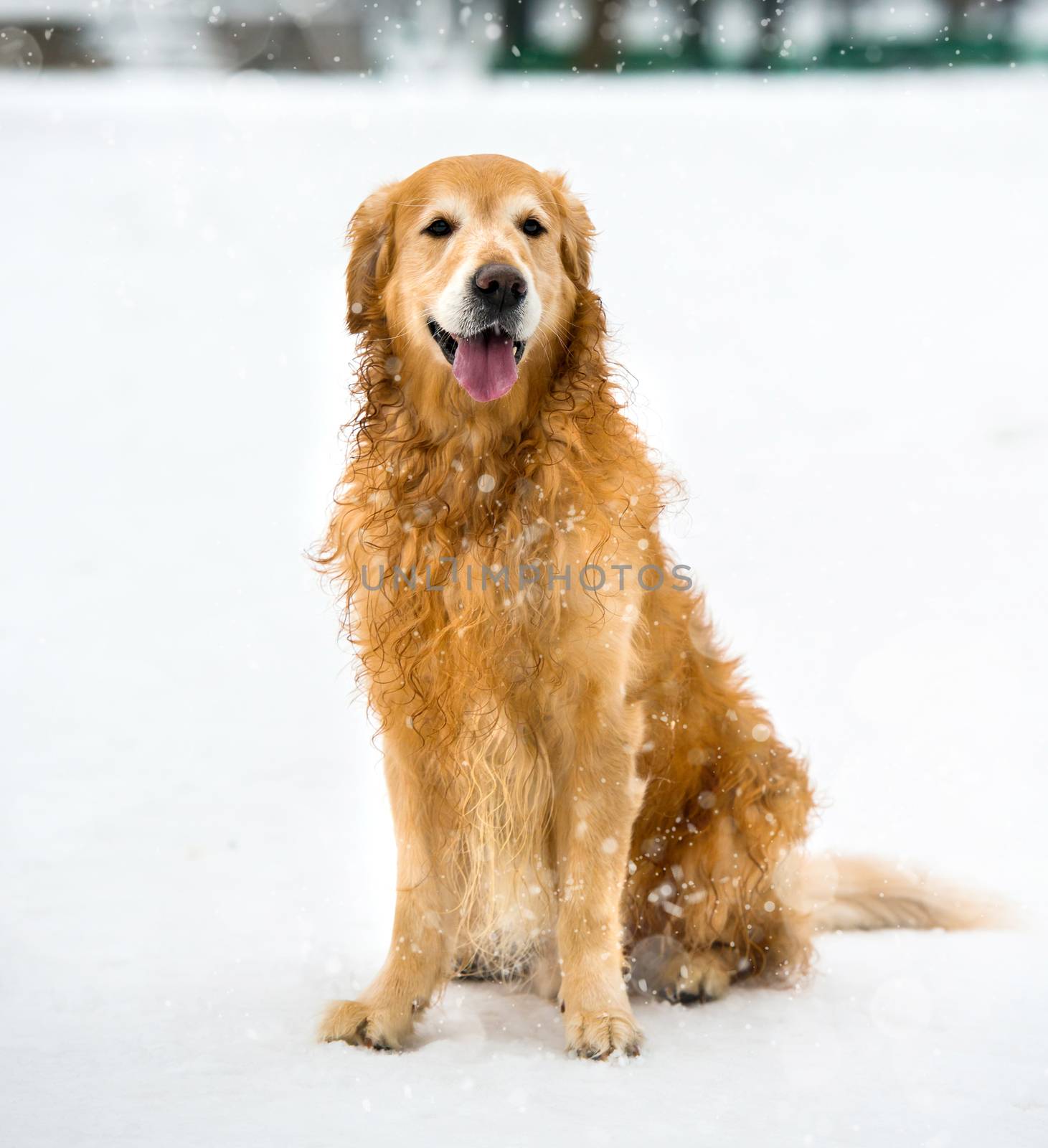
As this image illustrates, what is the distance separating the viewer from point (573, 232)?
2.79 m

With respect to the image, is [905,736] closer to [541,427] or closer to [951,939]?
[951,939]

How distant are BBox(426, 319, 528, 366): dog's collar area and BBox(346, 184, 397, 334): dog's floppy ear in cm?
23

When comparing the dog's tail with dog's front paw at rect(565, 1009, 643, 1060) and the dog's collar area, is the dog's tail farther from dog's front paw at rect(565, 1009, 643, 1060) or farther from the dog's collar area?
the dog's collar area

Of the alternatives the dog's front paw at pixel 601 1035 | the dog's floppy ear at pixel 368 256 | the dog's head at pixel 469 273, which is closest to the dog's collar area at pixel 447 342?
the dog's head at pixel 469 273

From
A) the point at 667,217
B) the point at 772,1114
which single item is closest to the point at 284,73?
the point at 667,217

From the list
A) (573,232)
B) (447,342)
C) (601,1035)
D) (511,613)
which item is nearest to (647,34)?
(573,232)

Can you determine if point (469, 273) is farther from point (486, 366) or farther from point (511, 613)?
point (511, 613)

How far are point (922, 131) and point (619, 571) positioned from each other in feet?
31.3

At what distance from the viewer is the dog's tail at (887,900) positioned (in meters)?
3.21

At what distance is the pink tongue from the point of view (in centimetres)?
247

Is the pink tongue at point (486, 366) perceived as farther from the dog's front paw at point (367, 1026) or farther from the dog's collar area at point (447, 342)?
the dog's front paw at point (367, 1026)

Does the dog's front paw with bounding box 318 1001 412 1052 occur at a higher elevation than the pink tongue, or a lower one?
lower

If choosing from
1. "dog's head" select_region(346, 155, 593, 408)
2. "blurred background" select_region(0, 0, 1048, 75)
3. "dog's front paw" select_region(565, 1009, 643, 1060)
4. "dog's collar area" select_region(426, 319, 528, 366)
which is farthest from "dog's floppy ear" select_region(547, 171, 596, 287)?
"blurred background" select_region(0, 0, 1048, 75)

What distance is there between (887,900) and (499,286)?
2048 mm
